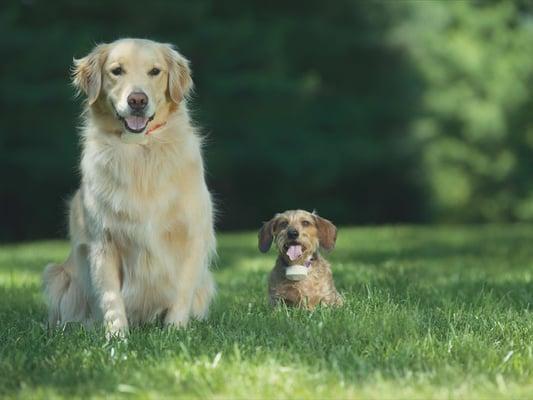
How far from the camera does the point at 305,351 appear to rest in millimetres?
4316

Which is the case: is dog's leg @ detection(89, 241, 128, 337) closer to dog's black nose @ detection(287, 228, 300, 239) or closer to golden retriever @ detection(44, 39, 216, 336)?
golden retriever @ detection(44, 39, 216, 336)

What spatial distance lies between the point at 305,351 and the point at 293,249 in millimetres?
1366

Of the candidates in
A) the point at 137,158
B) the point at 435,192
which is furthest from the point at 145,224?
the point at 435,192

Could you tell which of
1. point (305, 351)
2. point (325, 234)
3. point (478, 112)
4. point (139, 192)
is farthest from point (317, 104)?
point (305, 351)

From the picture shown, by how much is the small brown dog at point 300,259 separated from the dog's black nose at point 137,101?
1.10 metres

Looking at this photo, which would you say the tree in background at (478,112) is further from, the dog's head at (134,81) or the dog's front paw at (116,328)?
the dog's front paw at (116,328)

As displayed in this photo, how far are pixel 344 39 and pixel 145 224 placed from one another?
20387 mm

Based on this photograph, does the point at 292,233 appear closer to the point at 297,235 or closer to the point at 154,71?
the point at 297,235

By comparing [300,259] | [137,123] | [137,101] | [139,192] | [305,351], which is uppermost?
[137,101]

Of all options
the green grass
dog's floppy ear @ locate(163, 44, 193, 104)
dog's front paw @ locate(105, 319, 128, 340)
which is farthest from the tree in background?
dog's front paw @ locate(105, 319, 128, 340)

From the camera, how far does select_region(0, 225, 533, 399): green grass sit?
371 centimetres

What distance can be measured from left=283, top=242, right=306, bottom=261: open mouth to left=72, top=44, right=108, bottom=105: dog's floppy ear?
1402 mm

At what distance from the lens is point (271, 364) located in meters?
3.96

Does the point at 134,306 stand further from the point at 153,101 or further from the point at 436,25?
the point at 436,25
